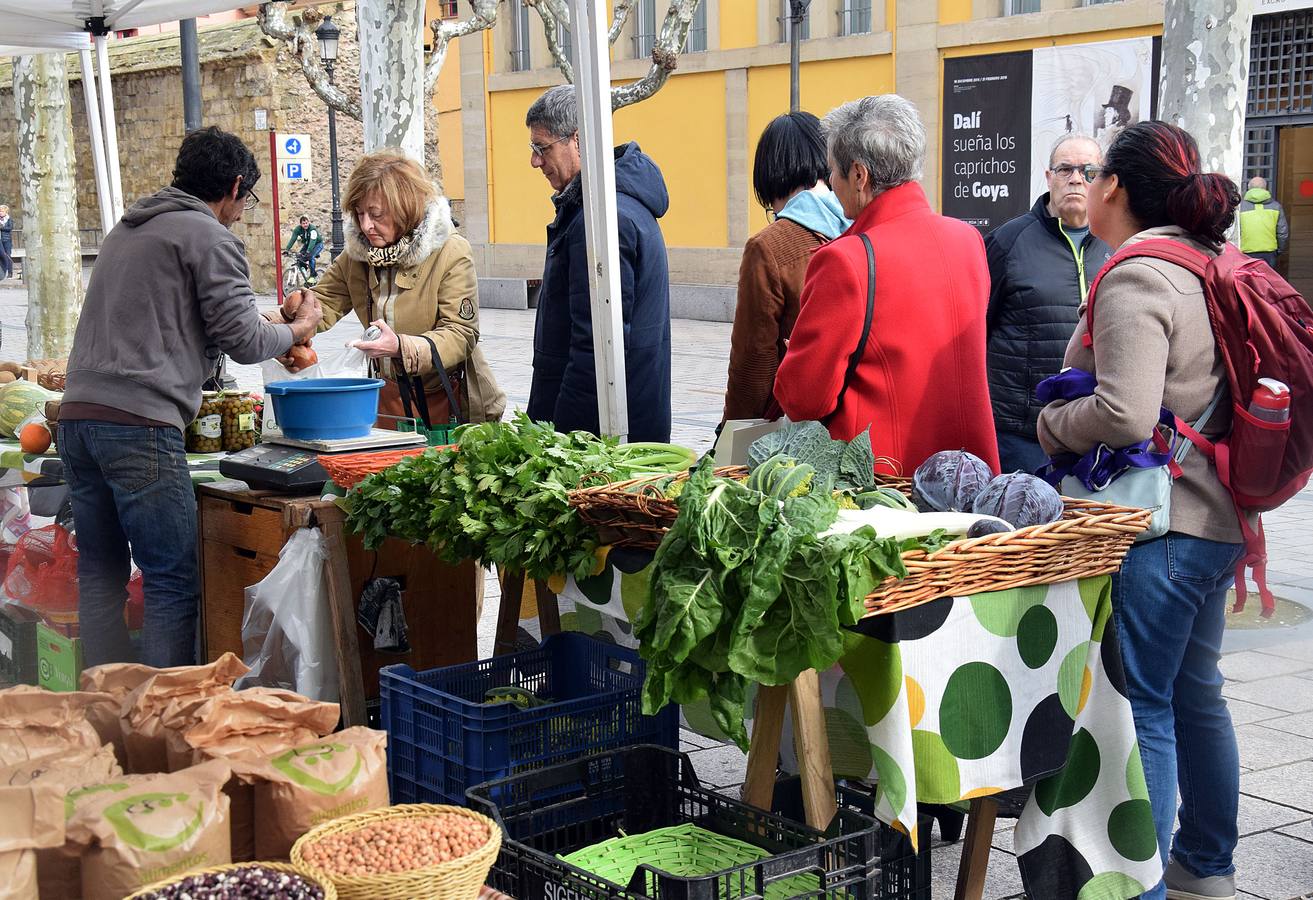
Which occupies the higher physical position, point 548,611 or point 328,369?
point 328,369

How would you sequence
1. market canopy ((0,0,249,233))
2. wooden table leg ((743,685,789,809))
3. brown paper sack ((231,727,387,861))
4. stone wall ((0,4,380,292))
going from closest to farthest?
1. brown paper sack ((231,727,387,861))
2. wooden table leg ((743,685,789,809))
3. market canopy ((0,0,249,233))
4. stone wall ((0,4,380,292))

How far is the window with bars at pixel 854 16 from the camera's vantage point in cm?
2147

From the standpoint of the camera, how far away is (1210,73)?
627 cm

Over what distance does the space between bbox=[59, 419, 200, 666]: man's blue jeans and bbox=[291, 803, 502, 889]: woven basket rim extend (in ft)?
6.72

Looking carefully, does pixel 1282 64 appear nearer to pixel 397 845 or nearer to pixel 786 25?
pixel 786 25

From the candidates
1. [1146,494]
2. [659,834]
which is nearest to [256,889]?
[659,834]

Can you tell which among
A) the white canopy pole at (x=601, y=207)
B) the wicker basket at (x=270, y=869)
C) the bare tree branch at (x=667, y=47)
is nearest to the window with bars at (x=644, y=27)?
the bare tree branch at (x=667, y=47)

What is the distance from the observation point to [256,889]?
7.14 feet

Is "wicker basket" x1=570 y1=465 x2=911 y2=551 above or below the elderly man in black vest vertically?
below

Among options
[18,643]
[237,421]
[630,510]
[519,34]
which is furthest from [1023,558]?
[519,34]

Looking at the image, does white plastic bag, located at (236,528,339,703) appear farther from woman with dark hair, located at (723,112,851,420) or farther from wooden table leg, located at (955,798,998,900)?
Result: wooden table leg, located at (955,798,998,900)

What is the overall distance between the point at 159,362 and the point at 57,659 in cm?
146

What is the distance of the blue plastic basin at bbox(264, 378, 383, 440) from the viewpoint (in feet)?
14.0

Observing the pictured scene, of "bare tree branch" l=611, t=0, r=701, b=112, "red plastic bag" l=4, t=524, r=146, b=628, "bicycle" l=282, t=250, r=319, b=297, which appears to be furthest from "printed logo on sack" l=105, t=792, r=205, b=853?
"bicycle" l=282, t=250, r=319, b=297
